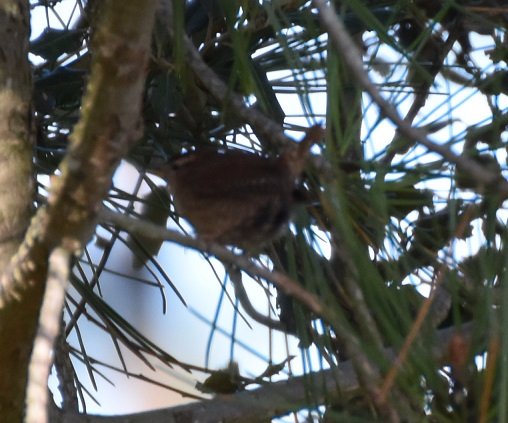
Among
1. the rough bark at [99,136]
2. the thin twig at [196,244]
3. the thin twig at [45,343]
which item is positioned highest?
the rough bark at [99,136]

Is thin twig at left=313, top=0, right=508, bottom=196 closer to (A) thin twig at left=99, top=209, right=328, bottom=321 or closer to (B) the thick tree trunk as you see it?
(A) thin twig at left=99, top=209, right=328, bottom=321

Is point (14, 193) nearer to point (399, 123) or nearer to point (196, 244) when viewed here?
point (196, 244)

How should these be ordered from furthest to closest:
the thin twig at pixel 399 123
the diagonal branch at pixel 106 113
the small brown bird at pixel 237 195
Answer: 1. the small brown bird at pixel 237 195
2. the diagonal branch at pixel 106 113
3. the thin twig at pixel 399 123

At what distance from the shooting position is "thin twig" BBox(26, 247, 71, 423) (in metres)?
0.72

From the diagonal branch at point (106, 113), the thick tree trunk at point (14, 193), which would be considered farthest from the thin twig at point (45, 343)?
the thick tree trunk at point (14, 193)

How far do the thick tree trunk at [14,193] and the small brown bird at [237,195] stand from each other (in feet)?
0.69

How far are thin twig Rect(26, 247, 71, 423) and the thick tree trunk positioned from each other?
0.27 meters

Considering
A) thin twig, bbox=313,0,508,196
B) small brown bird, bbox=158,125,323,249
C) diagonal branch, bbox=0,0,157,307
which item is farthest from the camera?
small brown bird, bbox=158,125,323,249

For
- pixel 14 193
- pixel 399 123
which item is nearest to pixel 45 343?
pixel 399 123

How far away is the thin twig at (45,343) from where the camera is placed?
2.35 feet

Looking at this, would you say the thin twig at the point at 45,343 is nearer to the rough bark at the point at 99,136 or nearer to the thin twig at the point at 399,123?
the rough bark at the point at 99,136

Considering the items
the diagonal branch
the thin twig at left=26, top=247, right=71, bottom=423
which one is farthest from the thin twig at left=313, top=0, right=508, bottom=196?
the thin twig at left=26, top=247, right=71, bottom=423

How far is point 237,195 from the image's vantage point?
117 centimetres

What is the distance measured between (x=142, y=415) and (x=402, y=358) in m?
0.65
